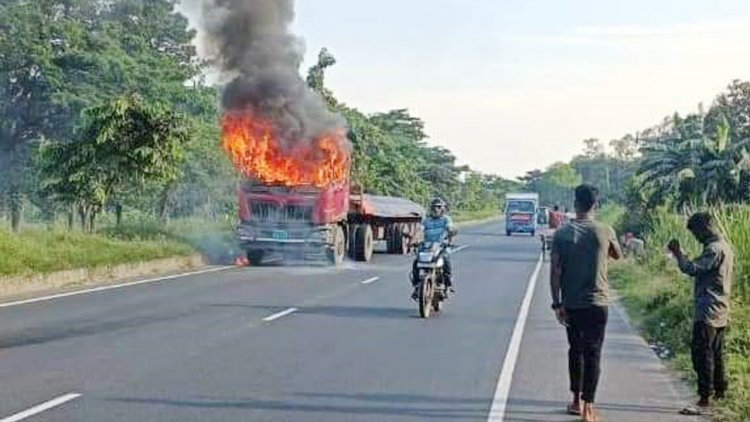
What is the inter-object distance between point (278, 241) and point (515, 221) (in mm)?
39158

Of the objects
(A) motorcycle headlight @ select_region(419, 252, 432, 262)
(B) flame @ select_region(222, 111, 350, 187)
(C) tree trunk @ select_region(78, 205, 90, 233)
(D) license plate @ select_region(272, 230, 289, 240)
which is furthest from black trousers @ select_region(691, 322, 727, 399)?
(C) tree trunk @ select_region(78, 205, 90, 233)

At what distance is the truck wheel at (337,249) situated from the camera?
92.1ft

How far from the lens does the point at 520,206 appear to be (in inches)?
2559

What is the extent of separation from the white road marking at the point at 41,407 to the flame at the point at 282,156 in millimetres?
19151

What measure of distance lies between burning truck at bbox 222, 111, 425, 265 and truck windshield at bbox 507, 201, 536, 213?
35040 millimetres

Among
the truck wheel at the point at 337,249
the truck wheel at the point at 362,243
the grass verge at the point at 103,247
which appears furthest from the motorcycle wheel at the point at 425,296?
the truck wheel at the point at 362,243

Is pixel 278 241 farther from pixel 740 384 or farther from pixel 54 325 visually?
pixel 740 384

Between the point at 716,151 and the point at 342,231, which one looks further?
the point at 716,151

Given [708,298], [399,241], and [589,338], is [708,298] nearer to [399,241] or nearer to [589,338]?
[589,338]

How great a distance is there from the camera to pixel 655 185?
35.8 m

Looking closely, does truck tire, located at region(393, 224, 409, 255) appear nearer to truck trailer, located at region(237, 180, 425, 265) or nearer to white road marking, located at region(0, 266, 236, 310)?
truck trailer, located at region(237, 180, 425, 265)

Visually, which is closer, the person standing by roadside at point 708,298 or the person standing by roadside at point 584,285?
the person standing by roadside at point 584,285

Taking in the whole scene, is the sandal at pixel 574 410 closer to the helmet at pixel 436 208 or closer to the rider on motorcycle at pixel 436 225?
the rider on motorcycle at pixel 436 225

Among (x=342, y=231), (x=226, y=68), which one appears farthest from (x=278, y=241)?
(x=226, y=68)
